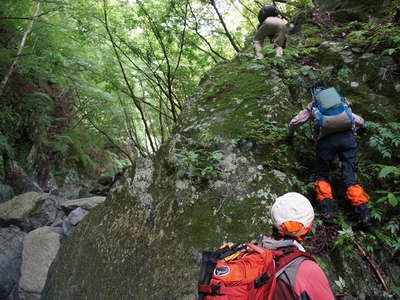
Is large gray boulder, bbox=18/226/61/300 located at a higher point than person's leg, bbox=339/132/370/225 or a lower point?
lower

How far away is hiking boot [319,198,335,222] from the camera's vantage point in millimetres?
3707

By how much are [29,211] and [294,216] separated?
8947mm

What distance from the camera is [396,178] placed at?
157 inches

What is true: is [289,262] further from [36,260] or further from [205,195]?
[36,260]

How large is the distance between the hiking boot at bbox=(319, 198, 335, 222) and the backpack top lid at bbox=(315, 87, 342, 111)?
1215 millimetres

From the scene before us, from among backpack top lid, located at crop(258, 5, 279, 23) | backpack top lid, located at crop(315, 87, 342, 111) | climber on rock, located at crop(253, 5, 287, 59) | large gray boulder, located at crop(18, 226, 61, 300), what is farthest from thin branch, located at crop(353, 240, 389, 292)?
large gray boulder, located at crop(18, 226, 61, 300)

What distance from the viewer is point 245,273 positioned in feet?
6.11

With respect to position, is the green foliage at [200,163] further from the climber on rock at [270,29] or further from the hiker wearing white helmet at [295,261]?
the climber on rock at [270,29]

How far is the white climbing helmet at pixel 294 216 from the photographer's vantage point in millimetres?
2061

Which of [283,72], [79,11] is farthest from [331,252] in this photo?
[79,11]

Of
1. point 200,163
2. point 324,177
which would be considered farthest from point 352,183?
point 200,163

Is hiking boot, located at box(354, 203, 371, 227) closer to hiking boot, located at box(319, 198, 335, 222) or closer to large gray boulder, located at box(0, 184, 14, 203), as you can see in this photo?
hiking boot, located at box(319, 198, 335, 222)

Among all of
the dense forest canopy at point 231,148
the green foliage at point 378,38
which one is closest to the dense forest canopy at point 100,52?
the dense forest canopy at point 231,148

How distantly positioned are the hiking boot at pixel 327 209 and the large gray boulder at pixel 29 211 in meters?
8.16
